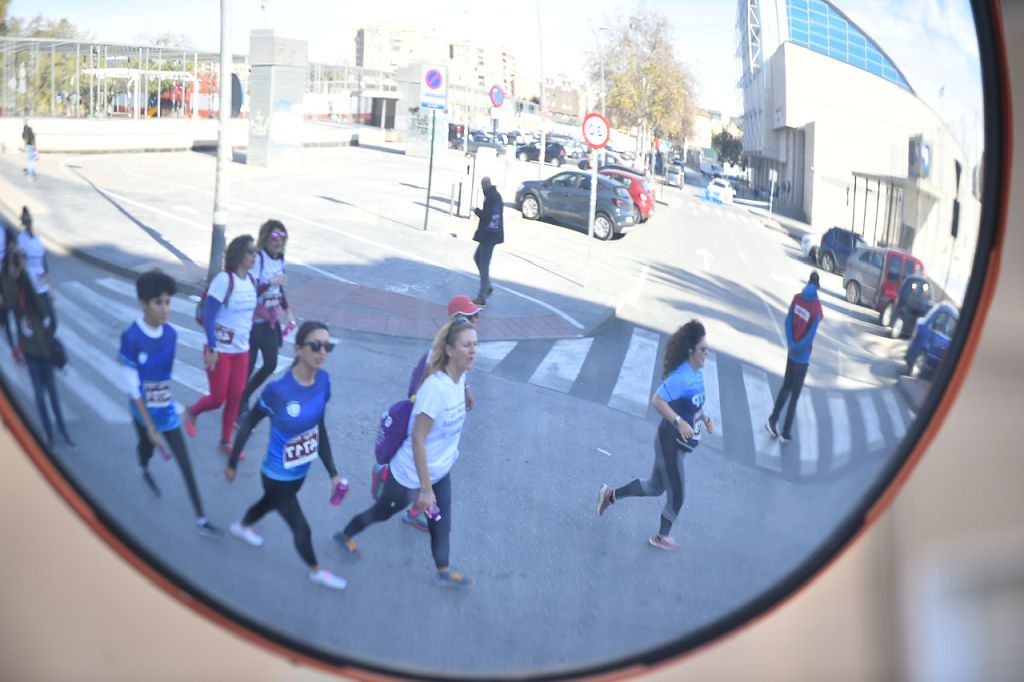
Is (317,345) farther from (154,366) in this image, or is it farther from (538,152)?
(538,152)

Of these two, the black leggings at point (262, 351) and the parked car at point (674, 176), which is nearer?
the black leggings at point (262, 351)

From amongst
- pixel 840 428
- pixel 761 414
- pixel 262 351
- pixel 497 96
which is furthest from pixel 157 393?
pixel 840 428

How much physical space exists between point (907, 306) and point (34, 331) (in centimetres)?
116

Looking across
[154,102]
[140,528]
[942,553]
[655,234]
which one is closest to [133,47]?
[154,102]

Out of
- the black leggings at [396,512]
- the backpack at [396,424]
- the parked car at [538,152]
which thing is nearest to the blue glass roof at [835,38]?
the parked car at [538,152]

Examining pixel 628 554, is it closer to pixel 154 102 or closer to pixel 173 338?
pixel 173 338

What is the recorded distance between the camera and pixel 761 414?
118 centimetres

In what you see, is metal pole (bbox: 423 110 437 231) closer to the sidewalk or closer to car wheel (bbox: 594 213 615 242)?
the sidewalk

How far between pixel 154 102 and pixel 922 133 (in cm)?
104

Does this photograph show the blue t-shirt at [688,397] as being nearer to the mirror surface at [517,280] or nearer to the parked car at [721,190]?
the mirror surface at [517,280]

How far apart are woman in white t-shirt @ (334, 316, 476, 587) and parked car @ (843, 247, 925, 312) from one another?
0.52 m

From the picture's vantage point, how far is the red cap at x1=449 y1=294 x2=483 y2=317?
46.9 inches

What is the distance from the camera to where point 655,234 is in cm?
127

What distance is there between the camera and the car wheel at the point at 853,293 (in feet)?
3.74
